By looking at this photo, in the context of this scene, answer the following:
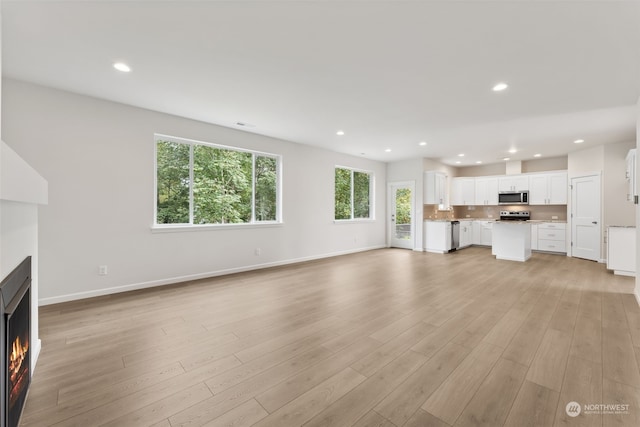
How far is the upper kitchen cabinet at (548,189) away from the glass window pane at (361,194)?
474 cm

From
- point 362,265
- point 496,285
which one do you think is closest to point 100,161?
point 362,265

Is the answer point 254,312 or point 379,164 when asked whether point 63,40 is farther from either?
point 379,164

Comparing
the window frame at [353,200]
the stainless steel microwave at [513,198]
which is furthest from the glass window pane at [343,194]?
the stainless steel microwave at [513,198]

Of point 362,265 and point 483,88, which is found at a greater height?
point 483,88

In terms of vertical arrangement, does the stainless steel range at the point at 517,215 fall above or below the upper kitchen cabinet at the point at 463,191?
below

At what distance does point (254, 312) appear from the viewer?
10.5ft

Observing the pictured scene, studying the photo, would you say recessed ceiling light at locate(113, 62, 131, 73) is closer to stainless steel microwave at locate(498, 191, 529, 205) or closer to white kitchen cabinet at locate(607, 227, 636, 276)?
white kitchen cabinet at locate(607, 227, 636, 276)

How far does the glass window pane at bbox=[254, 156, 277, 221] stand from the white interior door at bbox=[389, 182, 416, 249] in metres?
4.36

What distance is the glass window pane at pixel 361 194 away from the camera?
7980 millimetres

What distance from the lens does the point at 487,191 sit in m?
8.77

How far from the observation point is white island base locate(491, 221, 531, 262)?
6.36 metres

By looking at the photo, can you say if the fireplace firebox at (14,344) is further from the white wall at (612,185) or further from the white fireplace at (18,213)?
the white wall at (612,185)

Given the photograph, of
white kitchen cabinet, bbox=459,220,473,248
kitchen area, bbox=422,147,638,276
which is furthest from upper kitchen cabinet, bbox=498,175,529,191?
white kitchen cabinet, bbox=459,220,473,248

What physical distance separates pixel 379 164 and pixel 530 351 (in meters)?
6.87
